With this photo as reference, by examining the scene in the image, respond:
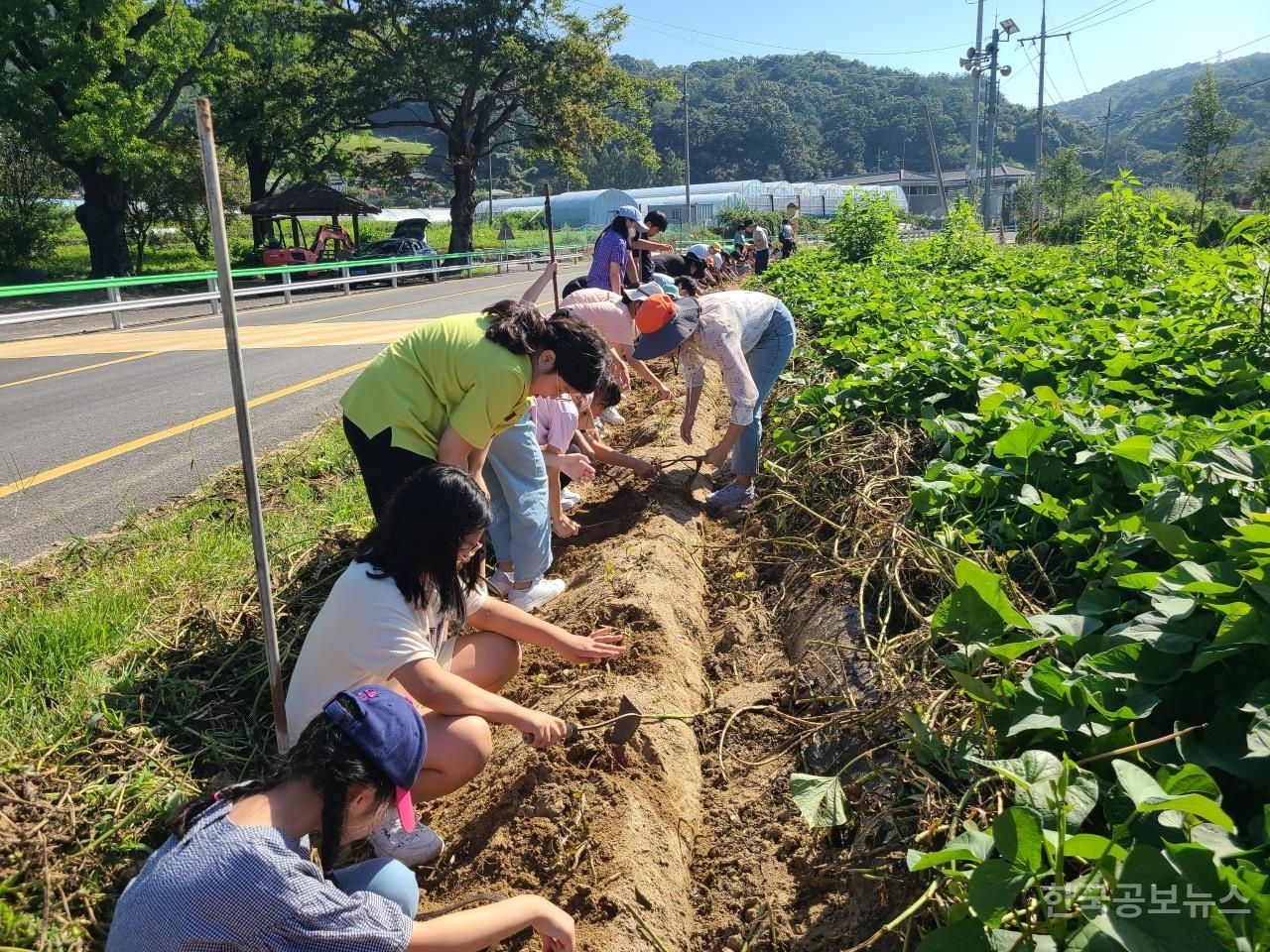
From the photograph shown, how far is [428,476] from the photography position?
8.25ft

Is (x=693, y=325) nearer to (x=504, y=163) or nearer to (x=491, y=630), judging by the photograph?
(x=491, y=630)

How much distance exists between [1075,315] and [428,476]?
5.47m

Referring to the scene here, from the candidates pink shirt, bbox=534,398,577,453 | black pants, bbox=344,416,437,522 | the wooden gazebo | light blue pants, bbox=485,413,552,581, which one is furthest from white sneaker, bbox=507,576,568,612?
the wooden gazebo

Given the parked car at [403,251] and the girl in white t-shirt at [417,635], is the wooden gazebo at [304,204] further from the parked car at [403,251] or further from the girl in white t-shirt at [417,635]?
the girl in white t-shirt at [417,635]

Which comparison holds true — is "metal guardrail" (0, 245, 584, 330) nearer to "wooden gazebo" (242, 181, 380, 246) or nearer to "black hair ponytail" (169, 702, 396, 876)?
"wooden gazebo" (242, 181, 380, 246)

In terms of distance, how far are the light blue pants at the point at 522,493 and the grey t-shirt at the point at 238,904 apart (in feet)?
7.76

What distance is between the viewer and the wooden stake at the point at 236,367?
223cm

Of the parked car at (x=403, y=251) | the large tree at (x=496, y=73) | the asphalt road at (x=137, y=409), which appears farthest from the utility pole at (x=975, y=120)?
the asphalt road at (x=137, y=409)

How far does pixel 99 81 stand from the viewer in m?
23.4

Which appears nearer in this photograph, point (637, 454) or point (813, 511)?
point (813, 511)

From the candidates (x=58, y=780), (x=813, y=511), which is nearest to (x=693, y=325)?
(x=813, y=511)

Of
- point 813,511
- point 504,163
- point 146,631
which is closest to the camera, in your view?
point 146,631

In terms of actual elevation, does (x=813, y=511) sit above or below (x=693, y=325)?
below

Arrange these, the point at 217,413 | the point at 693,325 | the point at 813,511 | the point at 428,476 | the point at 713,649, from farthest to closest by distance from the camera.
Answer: the point at 217,413, the point at 693,325, the point at 813,511, the point at 713,649, the point at 428,476
